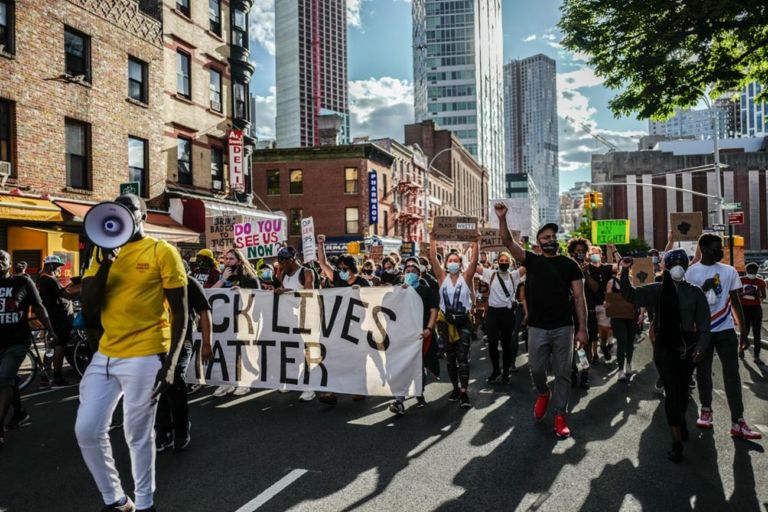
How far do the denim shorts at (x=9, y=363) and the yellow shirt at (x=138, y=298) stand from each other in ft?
9.24

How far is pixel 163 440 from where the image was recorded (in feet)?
18.9

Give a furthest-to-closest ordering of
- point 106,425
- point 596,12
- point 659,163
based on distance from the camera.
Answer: point 659,163
point 596,12
point 106,425

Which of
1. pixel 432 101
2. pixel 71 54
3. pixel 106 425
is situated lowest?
pixel 106 425

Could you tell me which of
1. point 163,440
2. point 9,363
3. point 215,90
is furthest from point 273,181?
point 163,440

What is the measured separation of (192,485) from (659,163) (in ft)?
258

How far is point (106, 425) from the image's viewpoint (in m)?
3.73

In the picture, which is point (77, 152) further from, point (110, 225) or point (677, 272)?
point (677, 272)

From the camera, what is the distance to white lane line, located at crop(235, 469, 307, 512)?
425 cm

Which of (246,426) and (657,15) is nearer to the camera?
(246,426)

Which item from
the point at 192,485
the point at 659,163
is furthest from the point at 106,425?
the point at 659,163

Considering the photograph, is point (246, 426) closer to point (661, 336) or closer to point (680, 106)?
point (661, 336)

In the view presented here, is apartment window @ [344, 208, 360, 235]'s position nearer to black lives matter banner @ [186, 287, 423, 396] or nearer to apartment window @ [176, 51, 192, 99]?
apartment window @ [176, 51, 192, 99]

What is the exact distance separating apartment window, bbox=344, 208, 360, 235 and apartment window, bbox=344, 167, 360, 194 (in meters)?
1.47

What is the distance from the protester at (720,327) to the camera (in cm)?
588
